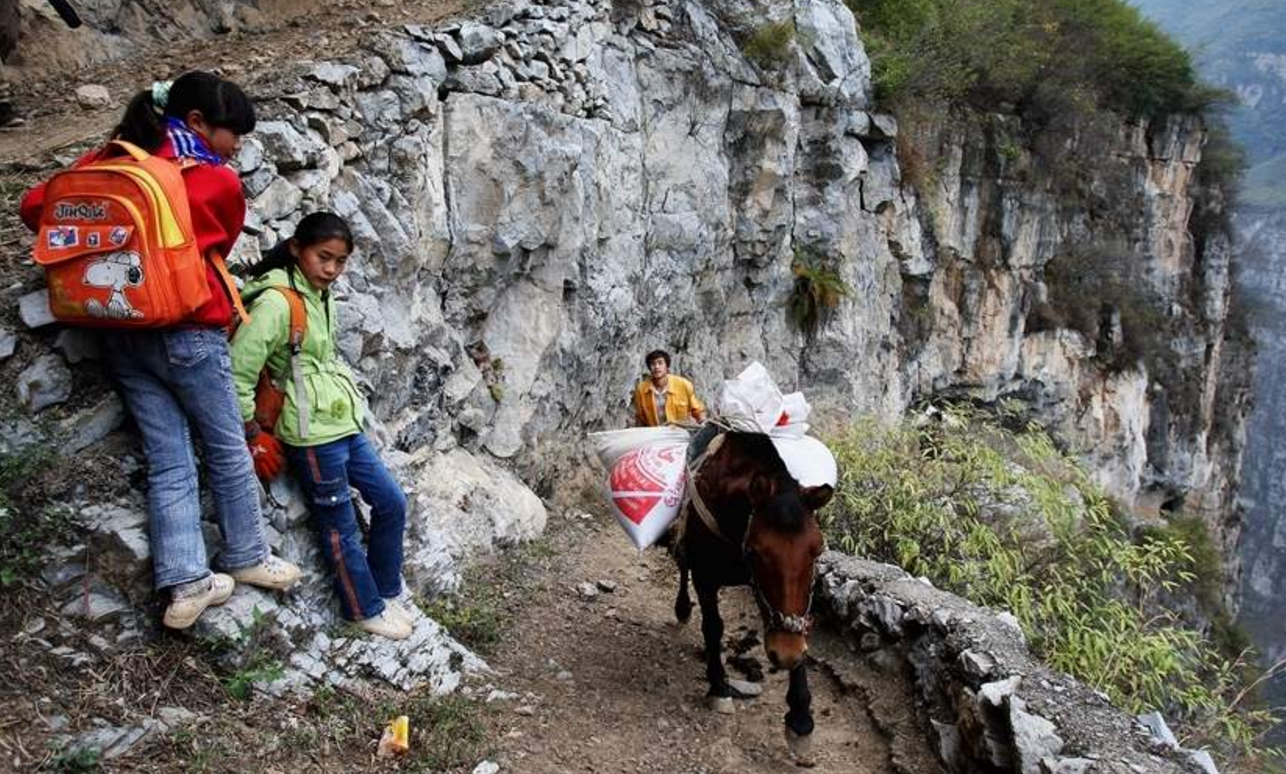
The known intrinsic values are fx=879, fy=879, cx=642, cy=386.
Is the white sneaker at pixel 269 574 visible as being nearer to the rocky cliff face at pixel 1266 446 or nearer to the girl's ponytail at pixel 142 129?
the girl's ponytail at pixel 142 129

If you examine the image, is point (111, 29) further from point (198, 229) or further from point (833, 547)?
point (833, 547)

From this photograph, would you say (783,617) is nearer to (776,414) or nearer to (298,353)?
(776,414)

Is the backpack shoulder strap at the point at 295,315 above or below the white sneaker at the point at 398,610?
above

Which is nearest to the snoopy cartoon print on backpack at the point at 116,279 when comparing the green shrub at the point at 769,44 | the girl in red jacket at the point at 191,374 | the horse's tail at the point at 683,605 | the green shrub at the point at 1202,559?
the girl in red jacket at the point at 191,374

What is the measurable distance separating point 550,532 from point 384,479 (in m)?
3.59

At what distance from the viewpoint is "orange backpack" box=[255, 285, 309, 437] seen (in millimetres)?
3424

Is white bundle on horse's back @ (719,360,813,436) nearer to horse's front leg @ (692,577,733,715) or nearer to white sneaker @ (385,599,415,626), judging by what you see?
horse's front leg @ (692,577,733,715)

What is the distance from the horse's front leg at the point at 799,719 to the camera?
3.98 m

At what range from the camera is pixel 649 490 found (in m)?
4.68

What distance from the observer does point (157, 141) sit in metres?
3.06

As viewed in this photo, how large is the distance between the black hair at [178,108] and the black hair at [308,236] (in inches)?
18.7

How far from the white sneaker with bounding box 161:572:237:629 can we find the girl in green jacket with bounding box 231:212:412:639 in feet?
1.58

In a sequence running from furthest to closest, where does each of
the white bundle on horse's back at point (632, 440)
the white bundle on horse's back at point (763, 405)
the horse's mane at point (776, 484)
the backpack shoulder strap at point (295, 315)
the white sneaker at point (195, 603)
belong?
the white bundle on horse's back at point (632, 440)
the white bundle on horse's back at point (763, 405)
the horse's mane at point (776, 484)
the backpack shoulder strap at point (295, 315)
the white sneaker at point (195, 603)

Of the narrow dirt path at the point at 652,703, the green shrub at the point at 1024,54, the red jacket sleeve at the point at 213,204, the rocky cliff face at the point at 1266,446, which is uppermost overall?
the green shrub at the point at 1024,54
